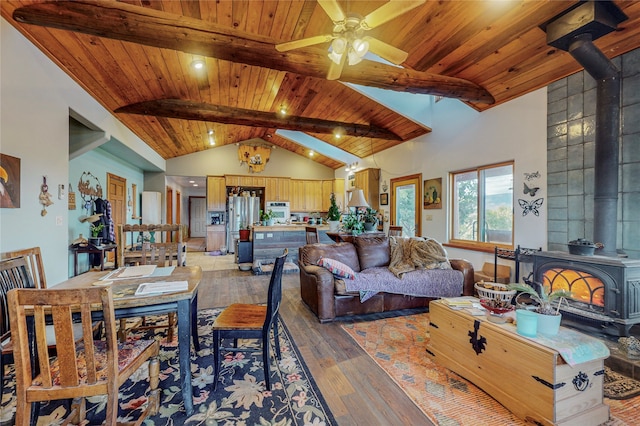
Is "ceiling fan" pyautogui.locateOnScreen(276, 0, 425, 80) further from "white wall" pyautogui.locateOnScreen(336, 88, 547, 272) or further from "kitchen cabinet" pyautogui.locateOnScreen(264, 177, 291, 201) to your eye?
"kitchen cabinet" pyautogui.locateOnScreen(264, 177, 291, 201)

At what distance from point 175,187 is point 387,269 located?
29.6 feet

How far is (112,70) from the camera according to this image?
3342 mm

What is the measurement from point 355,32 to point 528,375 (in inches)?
101

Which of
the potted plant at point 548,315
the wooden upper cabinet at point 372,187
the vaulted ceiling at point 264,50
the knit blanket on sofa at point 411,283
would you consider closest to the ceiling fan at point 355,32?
the vaulted ceiling at point 264,50

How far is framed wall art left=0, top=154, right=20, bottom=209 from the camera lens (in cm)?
228

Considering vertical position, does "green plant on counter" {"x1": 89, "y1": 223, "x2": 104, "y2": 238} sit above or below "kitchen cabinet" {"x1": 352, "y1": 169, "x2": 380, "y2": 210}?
below

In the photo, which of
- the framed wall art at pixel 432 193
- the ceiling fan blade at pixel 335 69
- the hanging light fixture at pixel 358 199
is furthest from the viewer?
the framed wall art at pixel 432 193

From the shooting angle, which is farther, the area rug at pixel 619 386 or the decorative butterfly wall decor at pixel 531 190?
the decorative butterfly wall decor at pixel 531 190

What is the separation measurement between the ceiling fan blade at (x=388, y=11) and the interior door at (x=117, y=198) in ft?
19.6

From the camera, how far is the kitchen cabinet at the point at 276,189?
29.1 feet

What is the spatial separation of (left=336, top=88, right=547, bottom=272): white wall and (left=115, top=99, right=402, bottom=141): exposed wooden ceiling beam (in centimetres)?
94

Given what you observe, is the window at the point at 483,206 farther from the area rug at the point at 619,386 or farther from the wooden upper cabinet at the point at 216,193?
the wooden upper cabinet at the point at 216,193

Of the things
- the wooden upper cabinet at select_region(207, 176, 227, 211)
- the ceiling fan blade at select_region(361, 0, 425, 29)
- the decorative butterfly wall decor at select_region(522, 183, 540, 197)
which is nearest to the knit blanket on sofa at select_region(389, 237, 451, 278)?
the decorative butterfly wall decor at select_region(522, 183, 540, 197)

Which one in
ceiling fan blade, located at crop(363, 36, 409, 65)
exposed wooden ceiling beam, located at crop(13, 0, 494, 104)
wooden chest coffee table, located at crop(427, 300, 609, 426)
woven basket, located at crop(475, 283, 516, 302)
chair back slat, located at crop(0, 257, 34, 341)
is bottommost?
wooden chest coffee table, located at crop(427, 300, 609, 426)
